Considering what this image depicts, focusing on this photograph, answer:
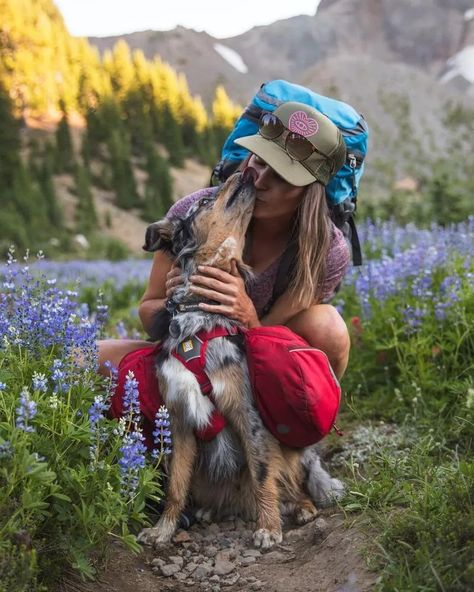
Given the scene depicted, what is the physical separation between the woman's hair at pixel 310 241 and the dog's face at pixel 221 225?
319mm

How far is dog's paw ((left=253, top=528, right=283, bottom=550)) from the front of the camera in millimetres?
3262

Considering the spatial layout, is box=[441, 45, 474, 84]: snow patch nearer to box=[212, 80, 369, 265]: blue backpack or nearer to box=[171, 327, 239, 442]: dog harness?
box=[212, 80, 369, 265]: blue backpack

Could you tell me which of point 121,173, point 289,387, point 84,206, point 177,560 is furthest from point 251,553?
point 121,173

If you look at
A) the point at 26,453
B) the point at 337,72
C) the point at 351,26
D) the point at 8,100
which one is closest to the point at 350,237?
the point at 26,453

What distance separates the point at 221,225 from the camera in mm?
3537

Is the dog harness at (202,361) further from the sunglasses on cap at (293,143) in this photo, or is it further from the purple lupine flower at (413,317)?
the purple lupine flower at (413,317)

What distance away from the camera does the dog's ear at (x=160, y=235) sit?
3.89 metres

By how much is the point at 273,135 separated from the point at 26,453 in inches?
83.3

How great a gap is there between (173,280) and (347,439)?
5.79ft

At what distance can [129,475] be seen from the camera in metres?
2.64

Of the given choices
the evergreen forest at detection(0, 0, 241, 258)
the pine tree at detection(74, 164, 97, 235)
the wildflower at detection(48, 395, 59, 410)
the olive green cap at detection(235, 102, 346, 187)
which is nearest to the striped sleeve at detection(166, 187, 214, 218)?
the olive green cap at detection(235, 102, 346, 187)

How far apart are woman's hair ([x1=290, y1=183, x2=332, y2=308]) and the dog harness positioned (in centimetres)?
63

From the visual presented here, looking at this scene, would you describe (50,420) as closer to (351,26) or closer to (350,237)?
(350,237)

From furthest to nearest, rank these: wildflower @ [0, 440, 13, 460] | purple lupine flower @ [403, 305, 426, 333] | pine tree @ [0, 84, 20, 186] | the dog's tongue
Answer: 1. pine tree @ [0, 84, 20, 186]
2. purple lupine flower @ [403, 305, 426, 333]
3. the dog's tongue
4. wildflower @ [0, 440, 13, 460]
